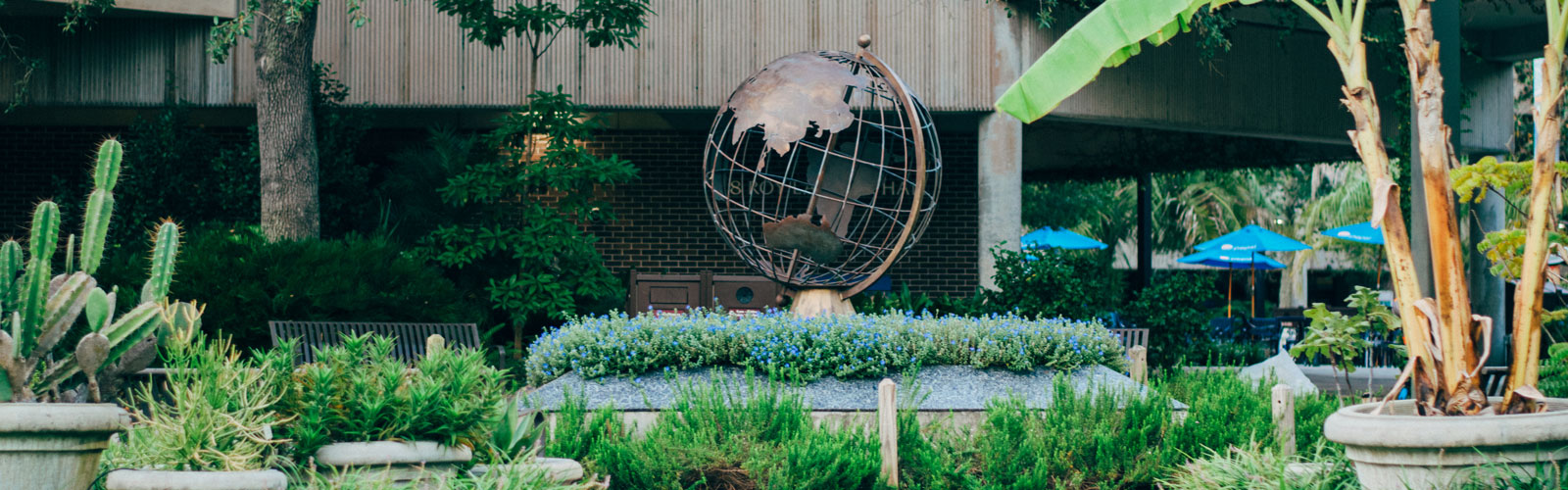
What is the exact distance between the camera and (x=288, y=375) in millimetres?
4398

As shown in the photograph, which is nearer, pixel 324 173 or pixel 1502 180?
pixel 1502 180

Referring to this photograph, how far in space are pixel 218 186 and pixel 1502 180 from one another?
12899 mm

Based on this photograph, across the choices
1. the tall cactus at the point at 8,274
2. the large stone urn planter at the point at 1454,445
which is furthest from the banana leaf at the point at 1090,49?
the tall cactus at the point at 8,274

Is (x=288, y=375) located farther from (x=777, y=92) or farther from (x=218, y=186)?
(x=218, y=186)

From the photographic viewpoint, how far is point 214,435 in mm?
4070

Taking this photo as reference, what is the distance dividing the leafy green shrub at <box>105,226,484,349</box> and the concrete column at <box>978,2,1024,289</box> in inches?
225

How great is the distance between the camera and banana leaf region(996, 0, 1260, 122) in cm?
574

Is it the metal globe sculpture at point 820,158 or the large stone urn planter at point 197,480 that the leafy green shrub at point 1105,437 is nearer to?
the metal globe sculpture at point 820,158

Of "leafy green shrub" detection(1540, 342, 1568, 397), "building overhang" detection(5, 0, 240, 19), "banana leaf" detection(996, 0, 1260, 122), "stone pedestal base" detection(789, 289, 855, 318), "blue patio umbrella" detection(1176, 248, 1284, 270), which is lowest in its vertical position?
"leafy green shrub" detection(1540, 342, 1568, 397)

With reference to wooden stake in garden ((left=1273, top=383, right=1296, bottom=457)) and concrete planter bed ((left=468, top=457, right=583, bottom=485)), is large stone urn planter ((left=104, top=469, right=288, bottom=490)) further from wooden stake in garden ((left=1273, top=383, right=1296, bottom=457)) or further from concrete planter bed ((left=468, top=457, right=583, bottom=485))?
wooden stake in garden ((left=1273, top=383, right=1296, bottom=457))

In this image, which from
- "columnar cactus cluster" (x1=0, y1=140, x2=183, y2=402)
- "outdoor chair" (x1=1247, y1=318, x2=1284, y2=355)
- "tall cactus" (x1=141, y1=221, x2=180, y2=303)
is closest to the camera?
"columnar cactus cluster" (x1=0, y1=140, x2=183, y2=402)

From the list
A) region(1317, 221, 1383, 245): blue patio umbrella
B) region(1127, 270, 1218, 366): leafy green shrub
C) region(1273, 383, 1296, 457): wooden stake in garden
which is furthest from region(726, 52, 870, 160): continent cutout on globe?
region(1317, 221, 1383, 245): blue patio umbrella

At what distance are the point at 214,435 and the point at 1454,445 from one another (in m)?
4.06

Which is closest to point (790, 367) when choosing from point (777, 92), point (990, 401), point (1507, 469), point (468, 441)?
point (990, 401)
